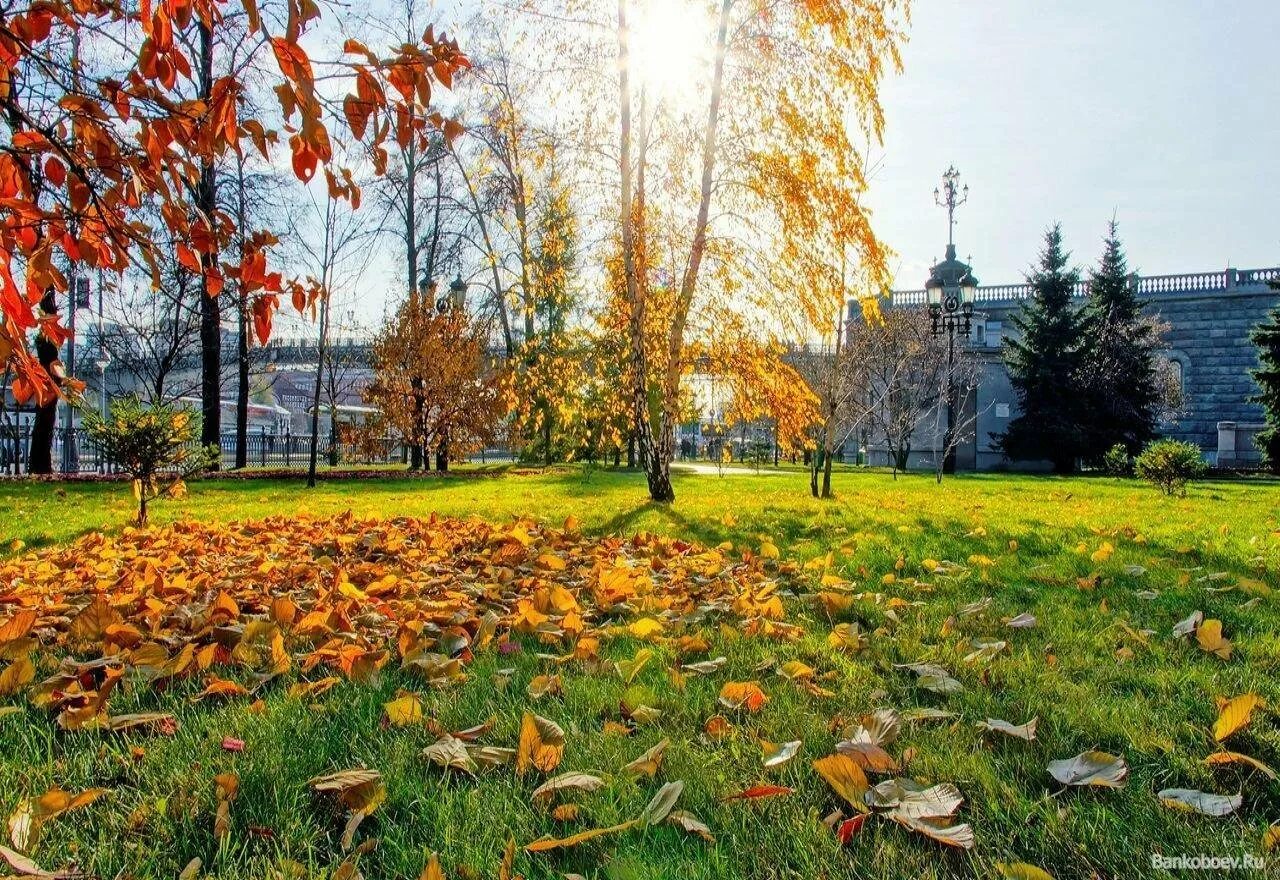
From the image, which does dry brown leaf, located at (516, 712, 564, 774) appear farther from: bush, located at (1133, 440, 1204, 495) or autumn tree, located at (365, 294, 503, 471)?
autumn tree, located at (365, 294, 503, 471)

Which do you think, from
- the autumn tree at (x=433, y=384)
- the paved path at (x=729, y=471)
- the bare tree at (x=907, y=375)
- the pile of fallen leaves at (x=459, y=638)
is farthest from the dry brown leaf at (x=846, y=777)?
the bare tree at (x=907, y=375)

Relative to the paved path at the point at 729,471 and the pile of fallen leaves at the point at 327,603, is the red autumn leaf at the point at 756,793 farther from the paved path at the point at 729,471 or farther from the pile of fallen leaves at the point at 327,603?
the paved path at the point at 729,471

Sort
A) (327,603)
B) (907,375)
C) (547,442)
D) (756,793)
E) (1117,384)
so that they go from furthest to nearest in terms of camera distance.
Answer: (907,375) < (1117,384) < (547,442) < (327,603) < (756,793)

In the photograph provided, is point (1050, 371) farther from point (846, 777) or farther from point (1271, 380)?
point (846, 777)

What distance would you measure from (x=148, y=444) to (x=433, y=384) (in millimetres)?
12420

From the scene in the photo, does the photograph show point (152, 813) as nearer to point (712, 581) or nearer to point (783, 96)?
point (712, 581)

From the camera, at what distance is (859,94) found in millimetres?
8102

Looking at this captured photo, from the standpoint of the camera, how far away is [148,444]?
6.38 metres

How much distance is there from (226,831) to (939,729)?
1558 mm

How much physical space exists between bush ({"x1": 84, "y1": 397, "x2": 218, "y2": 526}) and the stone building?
27627mm

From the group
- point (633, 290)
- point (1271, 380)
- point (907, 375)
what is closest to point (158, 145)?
point (633, 290)

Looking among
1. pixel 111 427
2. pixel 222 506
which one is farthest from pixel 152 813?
pixel 222 506

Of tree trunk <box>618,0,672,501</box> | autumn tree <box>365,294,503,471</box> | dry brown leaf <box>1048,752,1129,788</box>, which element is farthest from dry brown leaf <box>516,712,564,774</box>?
autumn tree <box>365,294,503,471</box>

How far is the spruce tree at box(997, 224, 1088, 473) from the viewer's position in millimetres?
26938
